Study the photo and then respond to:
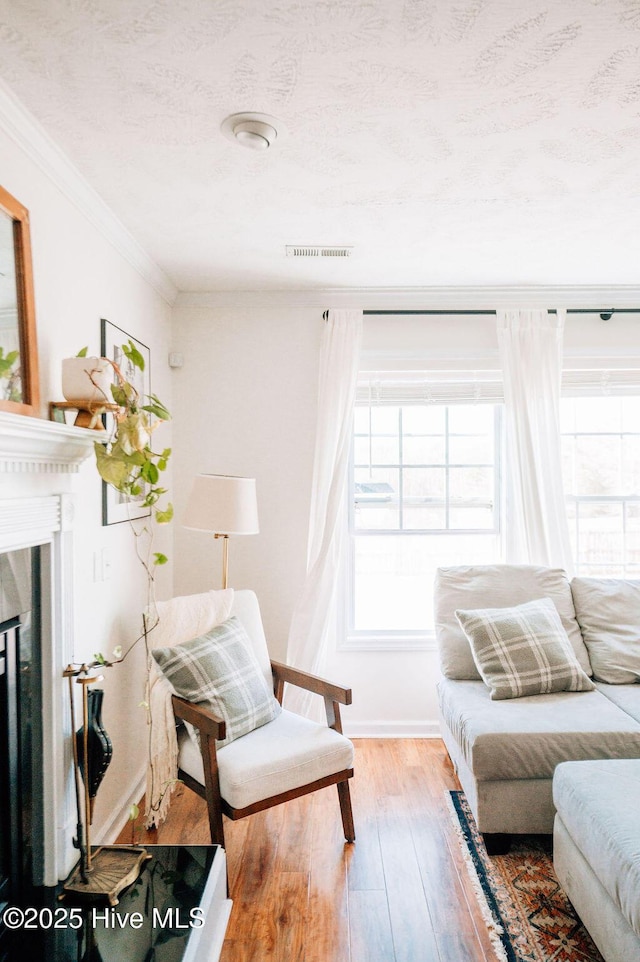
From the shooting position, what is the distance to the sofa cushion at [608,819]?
1658 millimetres

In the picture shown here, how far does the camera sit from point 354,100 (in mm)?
1730

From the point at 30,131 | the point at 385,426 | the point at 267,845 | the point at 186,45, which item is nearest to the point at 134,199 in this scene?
the point at 30,131

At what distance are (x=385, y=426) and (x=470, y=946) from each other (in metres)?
2.58

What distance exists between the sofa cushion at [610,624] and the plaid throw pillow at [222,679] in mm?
1626

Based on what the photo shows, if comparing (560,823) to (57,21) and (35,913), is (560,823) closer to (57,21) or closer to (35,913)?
(35,913)

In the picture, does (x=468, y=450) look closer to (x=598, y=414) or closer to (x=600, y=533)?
(x=598, y=414)

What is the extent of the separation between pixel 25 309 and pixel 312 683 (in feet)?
6.31

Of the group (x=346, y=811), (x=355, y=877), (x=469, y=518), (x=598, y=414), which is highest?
(x=598, y=414)

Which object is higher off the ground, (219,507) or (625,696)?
(219,507)

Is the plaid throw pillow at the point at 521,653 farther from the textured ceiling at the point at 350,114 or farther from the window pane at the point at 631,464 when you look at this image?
the textured ceiling at the point at 350,114

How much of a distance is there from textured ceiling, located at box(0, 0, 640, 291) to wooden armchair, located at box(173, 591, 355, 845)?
6.49 ft

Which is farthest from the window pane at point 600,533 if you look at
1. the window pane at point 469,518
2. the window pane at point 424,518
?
the window pane at point 424,518

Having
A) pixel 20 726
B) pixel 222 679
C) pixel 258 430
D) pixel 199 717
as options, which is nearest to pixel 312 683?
pixel 222 679

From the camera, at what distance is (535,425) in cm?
360
